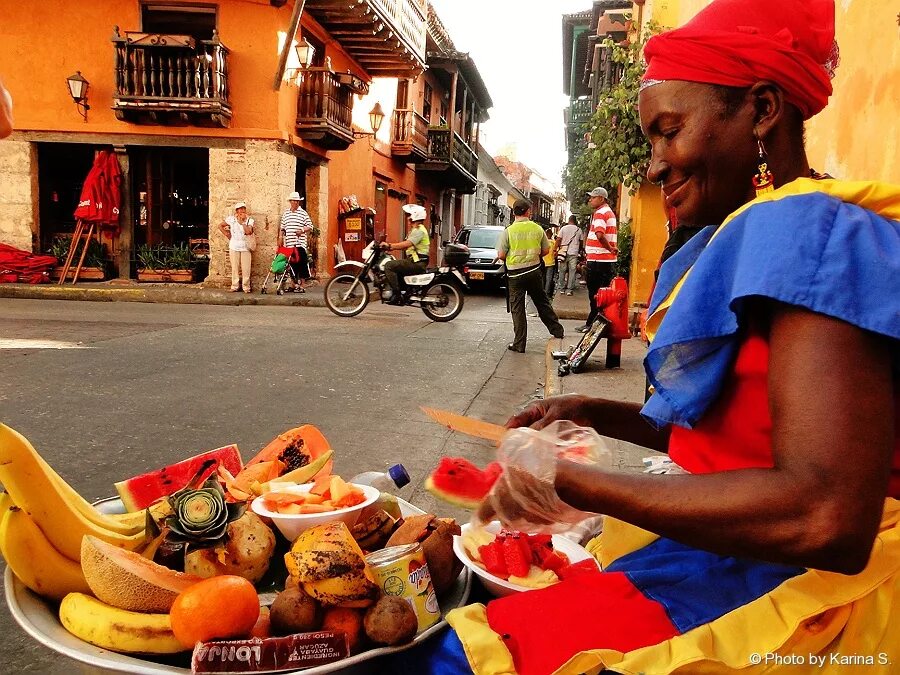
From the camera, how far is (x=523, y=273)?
8.23 meters

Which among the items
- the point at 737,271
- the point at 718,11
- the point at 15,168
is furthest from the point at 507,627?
the point at 15,168

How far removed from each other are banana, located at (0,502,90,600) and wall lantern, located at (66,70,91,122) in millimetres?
14624

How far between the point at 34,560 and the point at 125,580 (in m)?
0.22

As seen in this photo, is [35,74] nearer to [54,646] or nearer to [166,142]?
[166,142]

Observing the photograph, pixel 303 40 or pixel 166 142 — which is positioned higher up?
pixel 303 40

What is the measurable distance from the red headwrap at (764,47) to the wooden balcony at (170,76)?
13499mm

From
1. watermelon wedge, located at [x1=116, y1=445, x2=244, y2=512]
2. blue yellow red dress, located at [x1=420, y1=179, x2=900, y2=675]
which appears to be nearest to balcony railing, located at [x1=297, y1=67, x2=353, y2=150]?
watermelon wedge, located at [x1=116, y1=445, x2=244, y2=512]

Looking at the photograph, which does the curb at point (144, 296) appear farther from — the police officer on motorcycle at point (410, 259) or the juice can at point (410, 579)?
the juice can at point (410, 579)

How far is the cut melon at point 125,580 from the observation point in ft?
4.12

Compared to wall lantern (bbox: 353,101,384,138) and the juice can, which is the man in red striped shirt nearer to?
the juice can

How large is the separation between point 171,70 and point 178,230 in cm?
372

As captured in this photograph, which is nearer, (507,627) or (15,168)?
(507,627)

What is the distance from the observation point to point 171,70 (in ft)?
43.5

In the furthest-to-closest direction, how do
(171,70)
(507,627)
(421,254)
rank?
(171,70) → (421,254) → (507,627)
